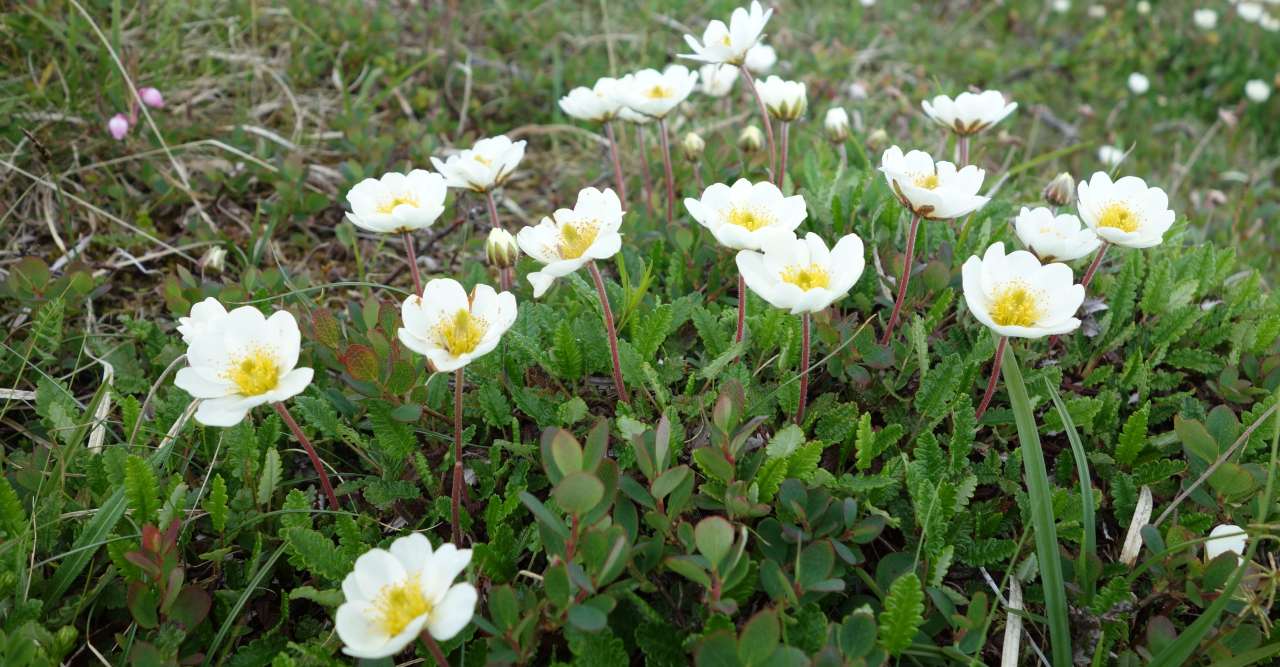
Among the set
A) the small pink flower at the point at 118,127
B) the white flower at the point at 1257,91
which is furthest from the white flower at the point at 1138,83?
the small pink flower at the point at 118,127

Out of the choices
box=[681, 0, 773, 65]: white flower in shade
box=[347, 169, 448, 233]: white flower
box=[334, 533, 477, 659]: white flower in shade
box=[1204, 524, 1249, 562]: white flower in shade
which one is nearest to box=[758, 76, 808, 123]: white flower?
box=[681, 0, 773, 65]: white flower in shade

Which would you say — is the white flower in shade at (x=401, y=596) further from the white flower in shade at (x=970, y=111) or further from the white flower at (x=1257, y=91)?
the white flower at (x=1257, y=91)

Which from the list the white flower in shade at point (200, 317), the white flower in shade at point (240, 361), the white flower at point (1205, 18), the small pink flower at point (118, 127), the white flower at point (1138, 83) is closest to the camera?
the white flower in shade at point (240, 361)

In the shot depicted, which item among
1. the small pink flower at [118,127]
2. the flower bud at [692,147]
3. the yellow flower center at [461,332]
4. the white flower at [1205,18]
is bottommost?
the white flower at [1205,18]

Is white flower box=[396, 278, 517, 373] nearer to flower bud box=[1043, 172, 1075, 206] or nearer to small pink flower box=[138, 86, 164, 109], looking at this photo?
flower bud box=[1043, 172, 1075, 206]

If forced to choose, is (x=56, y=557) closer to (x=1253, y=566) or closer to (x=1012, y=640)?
(x=1012, y=640)
